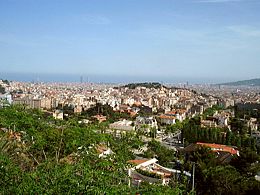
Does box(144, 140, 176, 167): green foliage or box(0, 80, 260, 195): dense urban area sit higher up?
box(0, 80, 260, 195): dense urban area

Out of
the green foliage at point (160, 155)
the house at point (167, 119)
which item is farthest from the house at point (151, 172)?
the house at point (167, 119)

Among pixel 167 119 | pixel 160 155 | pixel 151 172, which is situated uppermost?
pixel 151 172

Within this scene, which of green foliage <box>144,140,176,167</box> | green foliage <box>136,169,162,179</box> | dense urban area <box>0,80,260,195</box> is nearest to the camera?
A: dense urban area <box>0,80,260,195</box>

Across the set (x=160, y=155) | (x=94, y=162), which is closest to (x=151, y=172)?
(x=160, y=155)

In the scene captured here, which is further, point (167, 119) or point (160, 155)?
point (167, 119)

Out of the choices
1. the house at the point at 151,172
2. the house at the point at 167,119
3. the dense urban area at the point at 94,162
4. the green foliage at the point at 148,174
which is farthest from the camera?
A: the house at the point at 167,119

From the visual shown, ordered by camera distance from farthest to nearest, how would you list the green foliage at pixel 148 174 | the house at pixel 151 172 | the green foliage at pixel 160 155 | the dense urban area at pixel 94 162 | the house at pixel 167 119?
the house at pixel 167 119
the green foliage at pixel 160 155
the green foliage at pixel 148 174
the house at pixel 151 172
the dense urban area at pixel 94 162

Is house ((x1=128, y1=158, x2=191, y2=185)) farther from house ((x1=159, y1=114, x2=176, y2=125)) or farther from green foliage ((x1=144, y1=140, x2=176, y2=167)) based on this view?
house ((x1=159, y1=114, x2=176, y2=125))

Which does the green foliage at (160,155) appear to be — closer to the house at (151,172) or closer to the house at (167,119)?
the house at (151,172)

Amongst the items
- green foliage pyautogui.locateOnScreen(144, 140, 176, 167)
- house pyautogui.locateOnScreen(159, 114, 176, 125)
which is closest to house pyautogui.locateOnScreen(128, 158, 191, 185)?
green foliage pyautogui.locateOnScreen(144, 140, 176, 167)

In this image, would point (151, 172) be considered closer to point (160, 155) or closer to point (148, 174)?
point (148, 174)

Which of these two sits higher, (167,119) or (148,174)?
(148,174)
